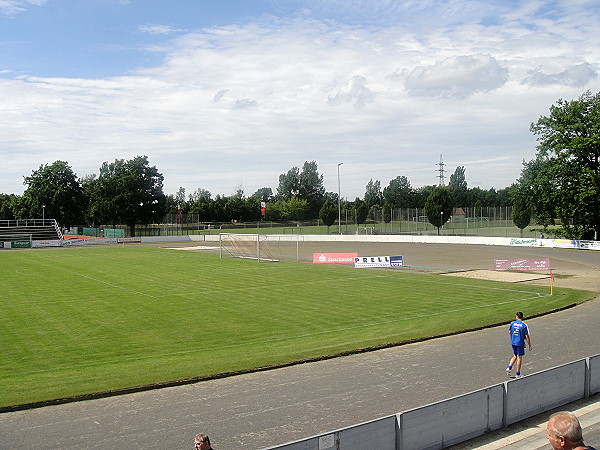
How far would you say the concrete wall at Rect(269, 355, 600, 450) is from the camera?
8.71m

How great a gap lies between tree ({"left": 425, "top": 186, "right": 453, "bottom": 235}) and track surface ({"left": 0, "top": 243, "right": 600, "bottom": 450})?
250 ft

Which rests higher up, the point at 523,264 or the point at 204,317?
the point at 523,264

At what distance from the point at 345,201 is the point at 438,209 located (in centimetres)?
7776

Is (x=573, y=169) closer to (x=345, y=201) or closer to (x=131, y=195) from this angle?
(x=131, y=195)

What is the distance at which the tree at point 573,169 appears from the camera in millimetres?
64688

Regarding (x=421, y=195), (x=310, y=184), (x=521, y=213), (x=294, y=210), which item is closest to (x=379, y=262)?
(x=521, y=213)

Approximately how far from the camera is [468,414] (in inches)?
410

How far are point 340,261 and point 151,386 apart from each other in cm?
3707

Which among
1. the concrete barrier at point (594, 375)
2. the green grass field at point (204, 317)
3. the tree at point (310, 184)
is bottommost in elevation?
the green grass field at point (204, 317)

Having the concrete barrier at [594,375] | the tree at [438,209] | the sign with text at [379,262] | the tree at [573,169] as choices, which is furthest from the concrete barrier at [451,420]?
the tree at [438,209]

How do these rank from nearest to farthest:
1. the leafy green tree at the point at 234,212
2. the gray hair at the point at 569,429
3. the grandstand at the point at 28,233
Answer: the gray hair at the point at 569,429
the grandstand at the point at 28,233
the leafy green tree at the point at 234,212

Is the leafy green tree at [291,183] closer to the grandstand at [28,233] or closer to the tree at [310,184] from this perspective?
the tree at [310,184]

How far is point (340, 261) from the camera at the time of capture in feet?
166

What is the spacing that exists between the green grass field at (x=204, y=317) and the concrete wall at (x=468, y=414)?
6.99 m
